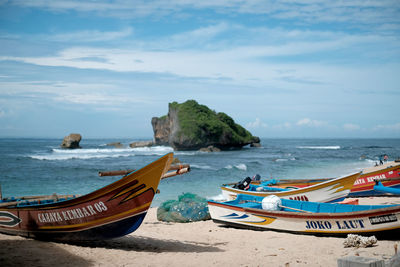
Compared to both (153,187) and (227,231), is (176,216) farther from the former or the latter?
(153,187)

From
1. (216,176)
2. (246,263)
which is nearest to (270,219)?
(246,263)

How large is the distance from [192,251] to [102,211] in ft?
7.35

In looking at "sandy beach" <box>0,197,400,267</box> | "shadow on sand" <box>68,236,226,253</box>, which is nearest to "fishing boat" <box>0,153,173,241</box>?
"sandy beach" <box>0,197,400,267</box>

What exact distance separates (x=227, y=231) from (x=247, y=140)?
66.1 meters

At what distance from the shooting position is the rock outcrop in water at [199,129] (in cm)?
6431

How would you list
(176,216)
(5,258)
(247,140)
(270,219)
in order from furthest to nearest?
(247,140)
(176,216)
(270,219)
(5,258)

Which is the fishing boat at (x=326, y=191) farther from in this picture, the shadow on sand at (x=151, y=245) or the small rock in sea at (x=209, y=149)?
the small rock in sea at (x=209, y=149)

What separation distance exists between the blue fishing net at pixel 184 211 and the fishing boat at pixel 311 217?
1.18m

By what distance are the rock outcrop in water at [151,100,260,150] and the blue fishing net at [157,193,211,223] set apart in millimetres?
50192

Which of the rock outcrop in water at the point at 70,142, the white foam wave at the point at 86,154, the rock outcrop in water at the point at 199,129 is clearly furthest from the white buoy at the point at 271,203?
the rock outcrop in water at the point at 70,142

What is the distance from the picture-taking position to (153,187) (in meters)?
7.97

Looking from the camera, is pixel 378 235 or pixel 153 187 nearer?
pixel 153 187

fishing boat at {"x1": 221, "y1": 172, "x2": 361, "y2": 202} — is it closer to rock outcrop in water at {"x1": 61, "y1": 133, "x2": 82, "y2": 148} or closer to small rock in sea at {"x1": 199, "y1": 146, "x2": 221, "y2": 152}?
small rock in sea at {"x1": 199, "y1": 146, "x2": 221, "y2": 152}

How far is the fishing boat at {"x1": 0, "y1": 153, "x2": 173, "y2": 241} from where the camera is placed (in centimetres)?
789
